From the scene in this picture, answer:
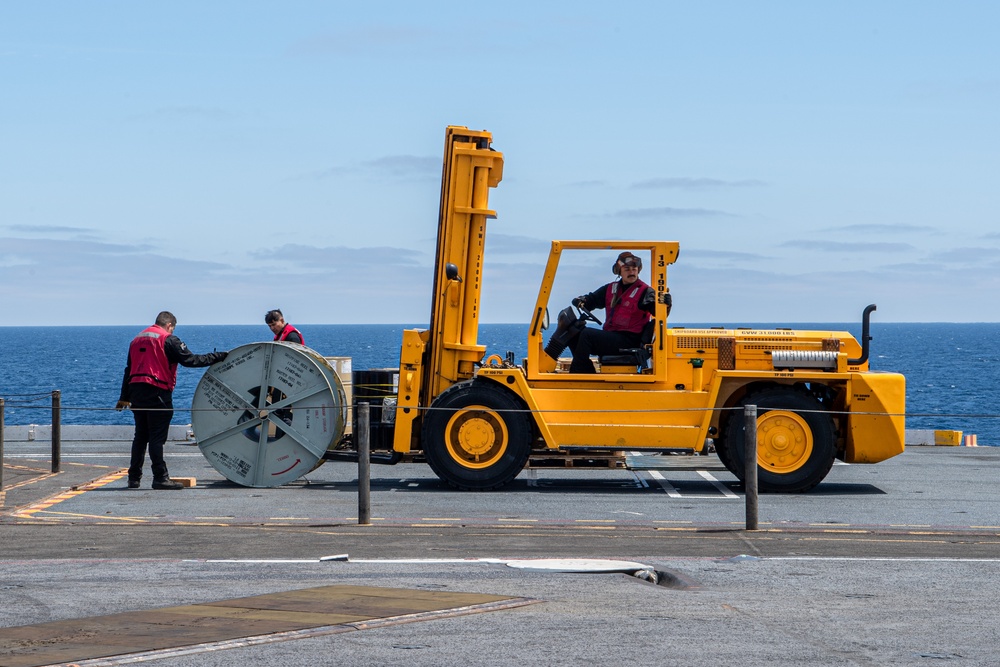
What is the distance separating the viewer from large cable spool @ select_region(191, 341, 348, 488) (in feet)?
51.0

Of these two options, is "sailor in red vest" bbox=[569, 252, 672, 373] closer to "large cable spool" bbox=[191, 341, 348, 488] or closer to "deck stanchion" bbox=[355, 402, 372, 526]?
"large cable spool" bbox=[191, 341, 348, 488]

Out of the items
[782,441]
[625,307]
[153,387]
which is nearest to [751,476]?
[782,441]

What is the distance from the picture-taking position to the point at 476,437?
15.3m

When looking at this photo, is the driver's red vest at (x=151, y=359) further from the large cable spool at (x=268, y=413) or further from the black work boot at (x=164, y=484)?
the black work boot at (x=164, y=484)

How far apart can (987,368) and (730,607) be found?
101 metres

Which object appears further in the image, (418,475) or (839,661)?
(418,475)

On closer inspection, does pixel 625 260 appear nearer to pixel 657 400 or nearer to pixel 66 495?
pixel 657 400

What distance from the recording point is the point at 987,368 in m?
103

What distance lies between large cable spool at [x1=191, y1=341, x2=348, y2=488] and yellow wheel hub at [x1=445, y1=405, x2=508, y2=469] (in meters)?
1.31

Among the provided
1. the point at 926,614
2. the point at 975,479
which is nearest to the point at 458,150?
the point at 975,479

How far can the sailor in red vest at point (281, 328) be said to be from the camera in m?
16.7

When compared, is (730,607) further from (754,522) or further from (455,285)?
(455,285)

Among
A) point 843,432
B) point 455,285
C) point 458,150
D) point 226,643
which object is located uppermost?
point 458,150

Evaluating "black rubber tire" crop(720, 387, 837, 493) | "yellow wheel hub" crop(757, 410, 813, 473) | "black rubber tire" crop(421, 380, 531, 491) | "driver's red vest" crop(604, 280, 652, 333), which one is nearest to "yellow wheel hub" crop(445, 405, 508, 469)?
"black rubber tire" crop(421, 380, 531, 491)
